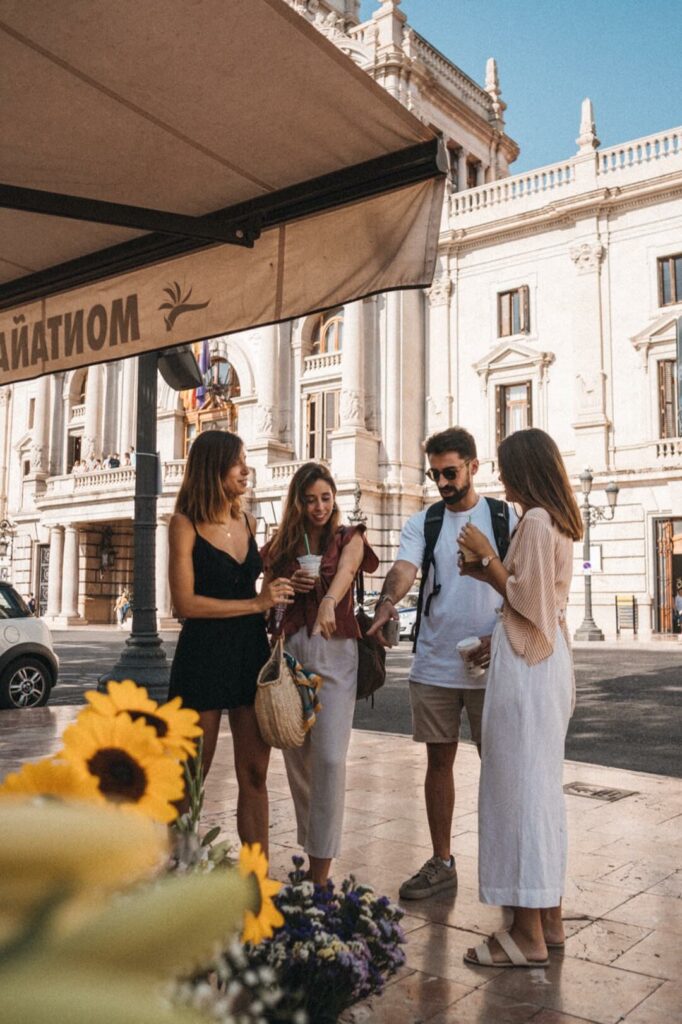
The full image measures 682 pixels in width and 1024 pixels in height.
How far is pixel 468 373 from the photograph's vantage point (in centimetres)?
3053

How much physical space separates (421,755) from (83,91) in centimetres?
599

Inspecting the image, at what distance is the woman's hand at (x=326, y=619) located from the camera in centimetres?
366

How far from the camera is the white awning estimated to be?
2.45m

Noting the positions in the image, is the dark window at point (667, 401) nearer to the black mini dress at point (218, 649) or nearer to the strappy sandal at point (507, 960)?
the black mini dress at point (218, 649)

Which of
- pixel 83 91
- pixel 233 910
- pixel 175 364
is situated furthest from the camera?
pixel 175 364

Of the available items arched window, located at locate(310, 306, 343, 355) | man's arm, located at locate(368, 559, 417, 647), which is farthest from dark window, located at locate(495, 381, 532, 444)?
man's arm, located at locate(368, 559, 417, 647)

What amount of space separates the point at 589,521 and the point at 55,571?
22538 mm

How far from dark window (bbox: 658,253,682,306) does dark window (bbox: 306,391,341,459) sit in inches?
465

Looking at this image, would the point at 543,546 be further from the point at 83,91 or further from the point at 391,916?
the point at 83,91

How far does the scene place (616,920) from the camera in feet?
11.5

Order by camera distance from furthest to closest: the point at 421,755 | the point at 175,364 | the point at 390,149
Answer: the point at 175,364 → the point at 421,755 → the point at 390,149

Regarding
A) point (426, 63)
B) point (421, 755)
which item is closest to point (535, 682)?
point (421, 755)

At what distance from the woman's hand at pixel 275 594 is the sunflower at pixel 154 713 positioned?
2.38 metres

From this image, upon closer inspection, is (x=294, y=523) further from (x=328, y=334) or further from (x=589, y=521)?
(x=328, y=334)
